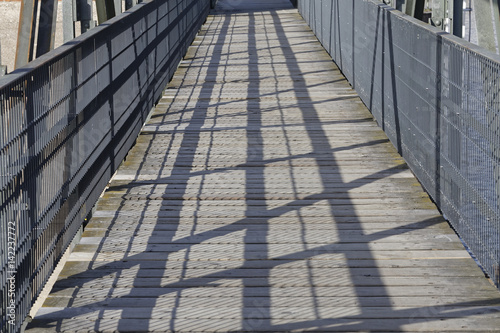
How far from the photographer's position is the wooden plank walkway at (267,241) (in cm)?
429

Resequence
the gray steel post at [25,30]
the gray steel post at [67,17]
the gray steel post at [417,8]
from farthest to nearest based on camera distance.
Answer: the gray steel post at [25,30], the gray steel post at [417,8], the gray steel post at [67,17]

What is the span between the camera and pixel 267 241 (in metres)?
5.41

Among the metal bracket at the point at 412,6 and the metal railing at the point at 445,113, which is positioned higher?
the metal bracket at the point at 412,6

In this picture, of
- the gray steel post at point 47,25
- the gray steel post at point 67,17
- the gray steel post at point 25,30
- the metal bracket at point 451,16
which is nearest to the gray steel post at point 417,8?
the metal bracket at point 451,16

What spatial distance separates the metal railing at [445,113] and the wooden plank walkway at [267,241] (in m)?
0.20

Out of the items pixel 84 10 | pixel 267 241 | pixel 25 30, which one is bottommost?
pixel 267 241

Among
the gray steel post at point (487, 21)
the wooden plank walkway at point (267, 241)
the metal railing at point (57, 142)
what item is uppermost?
the gray steel post at point (487, 21)

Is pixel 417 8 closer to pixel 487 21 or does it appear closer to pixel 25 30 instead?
pixel 487 21

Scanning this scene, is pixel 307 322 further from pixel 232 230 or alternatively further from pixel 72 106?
pixel 72 106

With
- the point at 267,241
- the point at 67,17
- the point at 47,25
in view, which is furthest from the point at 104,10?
the point at 267,241

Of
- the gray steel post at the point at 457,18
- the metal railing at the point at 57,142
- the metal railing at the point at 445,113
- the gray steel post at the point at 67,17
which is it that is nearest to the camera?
the metal railing at the point at 57,142

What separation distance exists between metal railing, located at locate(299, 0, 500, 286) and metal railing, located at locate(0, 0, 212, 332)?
2.25m

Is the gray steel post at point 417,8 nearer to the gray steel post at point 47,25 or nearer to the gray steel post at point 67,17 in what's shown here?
the gray steel post at point 67,17

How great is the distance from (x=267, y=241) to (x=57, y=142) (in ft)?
4.90
